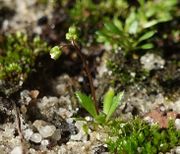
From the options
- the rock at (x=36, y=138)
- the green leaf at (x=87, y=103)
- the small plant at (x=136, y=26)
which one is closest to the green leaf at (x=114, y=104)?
the green leaf at (x=87, y=103)

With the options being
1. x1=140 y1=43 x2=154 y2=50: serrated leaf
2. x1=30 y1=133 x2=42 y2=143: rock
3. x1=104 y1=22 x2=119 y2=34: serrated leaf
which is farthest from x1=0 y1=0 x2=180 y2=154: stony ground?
x1=104 y1=22 x2=119 y2=34: serrated leaf

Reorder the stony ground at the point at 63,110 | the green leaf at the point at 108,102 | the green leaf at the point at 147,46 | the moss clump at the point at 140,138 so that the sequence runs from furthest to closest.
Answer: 1. the green leaf at the point at 147,46
2. the green leaf at the point at 108,102
3. the stony ground at the point at 63,110
4. the moss clump at the point at 140,138

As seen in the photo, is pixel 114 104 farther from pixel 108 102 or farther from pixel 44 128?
pixel 44 128

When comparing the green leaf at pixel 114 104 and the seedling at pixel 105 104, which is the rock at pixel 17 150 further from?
the green leaf at pixel 114 104

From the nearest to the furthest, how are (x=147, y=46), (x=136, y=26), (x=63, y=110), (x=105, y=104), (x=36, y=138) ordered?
1. (x=36, y=138)
2. (x=105, y=104)
3. (x=63, y=110)
4. (x=147, y=46)
5. (x=136, y=26)

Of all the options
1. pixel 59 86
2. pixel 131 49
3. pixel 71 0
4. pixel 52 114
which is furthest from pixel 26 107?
pixel 71 0

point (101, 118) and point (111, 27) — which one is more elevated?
point (111, 27)

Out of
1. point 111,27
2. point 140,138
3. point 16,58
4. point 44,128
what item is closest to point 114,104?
point 140,138
